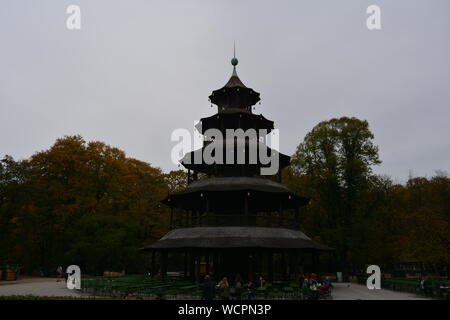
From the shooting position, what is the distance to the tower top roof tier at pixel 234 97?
4178cm

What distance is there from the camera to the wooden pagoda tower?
32.7 meters

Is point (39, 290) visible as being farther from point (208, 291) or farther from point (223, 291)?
point (208, 291)

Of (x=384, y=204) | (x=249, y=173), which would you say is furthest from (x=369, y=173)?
(x=249, y=173)

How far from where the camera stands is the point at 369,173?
2090 inches

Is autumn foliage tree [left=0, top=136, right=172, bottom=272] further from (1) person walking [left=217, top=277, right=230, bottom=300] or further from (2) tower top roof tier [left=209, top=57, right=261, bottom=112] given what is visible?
(1) person walking [left=217, top=277, right=230, bottom=300]

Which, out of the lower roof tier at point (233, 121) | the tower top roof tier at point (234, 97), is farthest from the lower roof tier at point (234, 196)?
the tower top roof tier at point (234, 97)

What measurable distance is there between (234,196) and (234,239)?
20.9 feet

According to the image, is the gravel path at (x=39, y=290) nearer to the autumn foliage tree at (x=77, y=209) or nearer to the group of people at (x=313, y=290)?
the autumn foliage tree at (x=77, y=209)

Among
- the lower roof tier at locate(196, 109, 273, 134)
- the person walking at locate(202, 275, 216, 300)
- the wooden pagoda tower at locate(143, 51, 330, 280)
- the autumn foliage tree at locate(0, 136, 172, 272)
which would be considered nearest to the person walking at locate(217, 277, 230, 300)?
the person walking at locate(202, 275, 216, 300)

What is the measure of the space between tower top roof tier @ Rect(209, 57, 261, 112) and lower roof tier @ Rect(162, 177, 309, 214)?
863cm

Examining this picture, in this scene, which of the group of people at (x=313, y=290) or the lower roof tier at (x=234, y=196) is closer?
→ the group of people at (x=313, y=290)

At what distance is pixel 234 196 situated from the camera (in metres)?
37.8

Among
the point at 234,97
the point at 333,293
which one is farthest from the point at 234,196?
the point at 333,293

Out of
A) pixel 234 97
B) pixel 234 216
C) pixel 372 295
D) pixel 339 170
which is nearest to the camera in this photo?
pixel 372 295
